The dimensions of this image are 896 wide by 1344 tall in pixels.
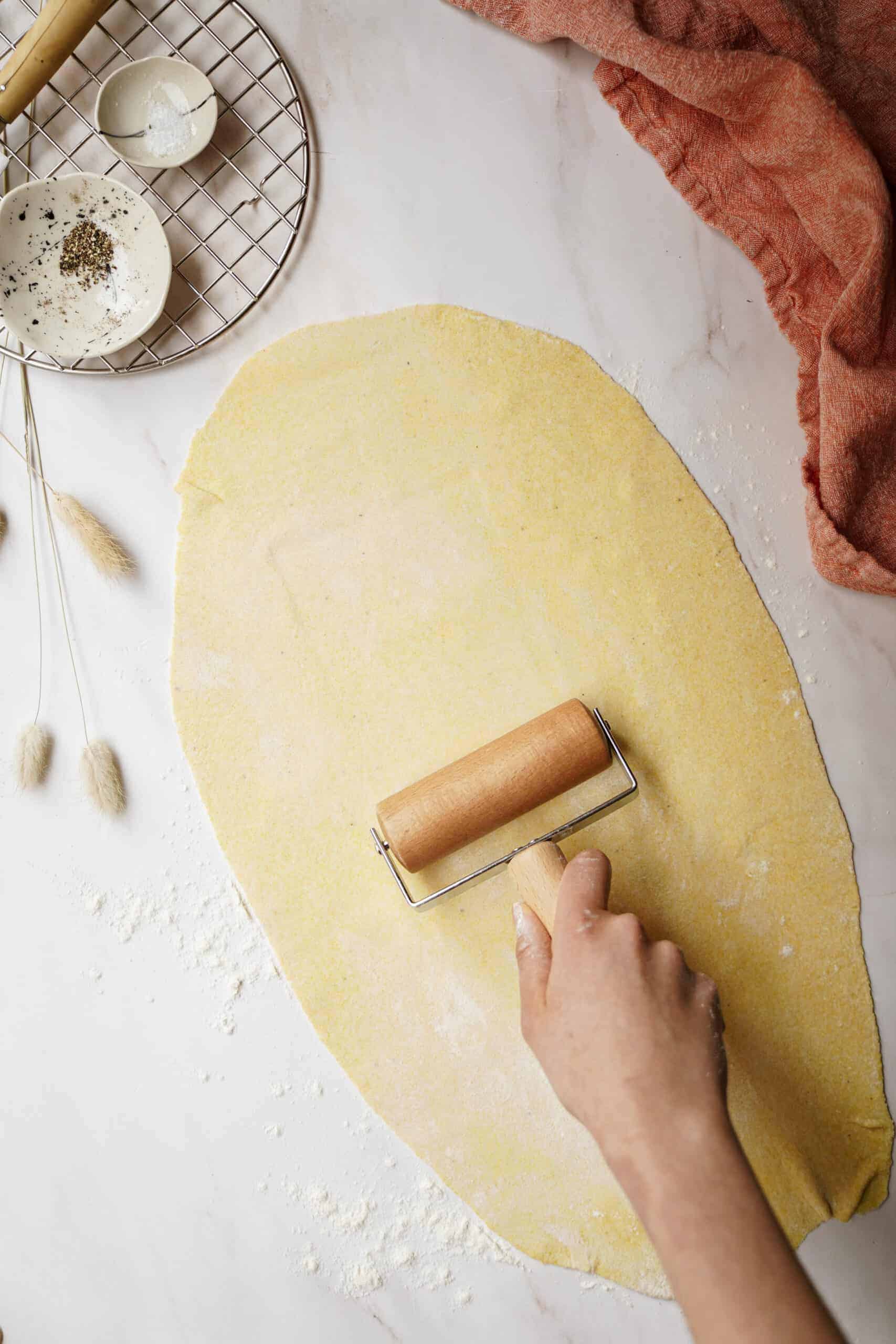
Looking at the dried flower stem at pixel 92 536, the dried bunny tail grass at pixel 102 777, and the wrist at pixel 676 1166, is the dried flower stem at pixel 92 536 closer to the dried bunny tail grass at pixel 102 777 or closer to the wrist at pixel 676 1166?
the dried bunny tail grass at pixel 102 777

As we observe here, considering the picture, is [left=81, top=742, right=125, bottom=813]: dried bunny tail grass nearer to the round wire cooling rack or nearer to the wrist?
the round wire cooling rack

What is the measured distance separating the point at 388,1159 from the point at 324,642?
2.56 feet

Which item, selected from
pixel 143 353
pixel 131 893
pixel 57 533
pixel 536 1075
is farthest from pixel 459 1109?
pixel 143 353

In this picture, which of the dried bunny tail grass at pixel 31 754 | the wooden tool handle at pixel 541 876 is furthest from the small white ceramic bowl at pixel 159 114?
the wooden tool handle at pixel 541 876

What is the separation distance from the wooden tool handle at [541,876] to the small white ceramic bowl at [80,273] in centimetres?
91

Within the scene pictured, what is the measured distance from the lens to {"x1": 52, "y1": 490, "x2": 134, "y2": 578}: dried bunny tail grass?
133cm

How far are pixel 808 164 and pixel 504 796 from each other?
1.03 meters

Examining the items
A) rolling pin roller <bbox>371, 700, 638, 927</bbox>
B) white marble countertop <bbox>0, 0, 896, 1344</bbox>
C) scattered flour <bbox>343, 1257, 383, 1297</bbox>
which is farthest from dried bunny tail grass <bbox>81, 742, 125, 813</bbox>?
scattered flour <bbox>343, 1257, 383, 1297</bbox>

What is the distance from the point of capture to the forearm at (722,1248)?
85cm

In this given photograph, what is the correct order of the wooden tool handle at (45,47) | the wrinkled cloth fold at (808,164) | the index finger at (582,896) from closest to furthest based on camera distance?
the index finger at (582,896) < the wooden tool handle at (45,47) < the wrinkled cloth fold at (808,164)

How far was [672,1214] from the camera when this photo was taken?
2.94ft

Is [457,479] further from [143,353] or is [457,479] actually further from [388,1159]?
[388,1159]

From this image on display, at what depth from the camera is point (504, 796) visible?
1.18m

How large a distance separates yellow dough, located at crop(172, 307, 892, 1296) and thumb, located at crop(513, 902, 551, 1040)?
0.13m
